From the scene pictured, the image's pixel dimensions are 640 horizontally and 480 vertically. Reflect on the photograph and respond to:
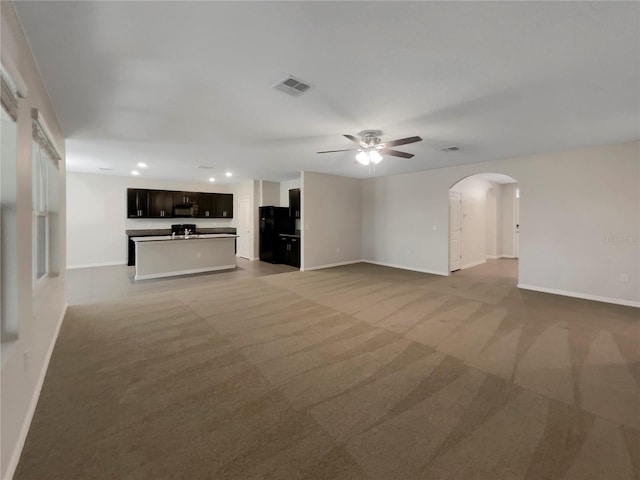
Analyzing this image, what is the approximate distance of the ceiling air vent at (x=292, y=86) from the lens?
2419 millimetres

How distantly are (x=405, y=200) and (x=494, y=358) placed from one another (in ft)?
17.0

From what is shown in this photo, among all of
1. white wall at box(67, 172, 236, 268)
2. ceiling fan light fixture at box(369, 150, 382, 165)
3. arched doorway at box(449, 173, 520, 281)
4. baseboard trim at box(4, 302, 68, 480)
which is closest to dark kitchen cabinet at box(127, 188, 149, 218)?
white wall at box(67, 172, 236, 268)

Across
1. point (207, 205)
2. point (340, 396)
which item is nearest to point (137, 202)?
point (207, 205)

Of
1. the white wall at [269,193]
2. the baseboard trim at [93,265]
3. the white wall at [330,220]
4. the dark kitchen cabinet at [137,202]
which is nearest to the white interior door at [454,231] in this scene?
the white wall at [330,220]

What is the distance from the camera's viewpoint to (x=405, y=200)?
23.8 feet

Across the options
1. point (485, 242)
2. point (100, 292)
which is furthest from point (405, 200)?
point (100, 292)

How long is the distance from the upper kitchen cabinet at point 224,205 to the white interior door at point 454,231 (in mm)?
7301

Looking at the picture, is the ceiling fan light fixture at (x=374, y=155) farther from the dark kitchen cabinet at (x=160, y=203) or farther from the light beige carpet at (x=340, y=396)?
the dark kitchen cabinet at (x=160, y=203)

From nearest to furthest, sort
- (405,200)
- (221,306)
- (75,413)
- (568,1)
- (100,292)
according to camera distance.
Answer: (568,1)
(75,413)
(221,306)
(100,292)
(405,200)

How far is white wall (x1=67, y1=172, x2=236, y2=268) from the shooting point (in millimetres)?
7312

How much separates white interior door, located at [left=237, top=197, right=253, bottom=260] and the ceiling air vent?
6763 mm

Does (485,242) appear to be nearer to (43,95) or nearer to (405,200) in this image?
(405,200)

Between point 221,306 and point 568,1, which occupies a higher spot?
point 568,1

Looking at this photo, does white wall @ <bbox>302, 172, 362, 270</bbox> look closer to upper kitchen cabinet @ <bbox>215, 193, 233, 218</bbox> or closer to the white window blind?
upper kitchen cabinet @ <bbox>215, 193, 233, 218</bbox>
